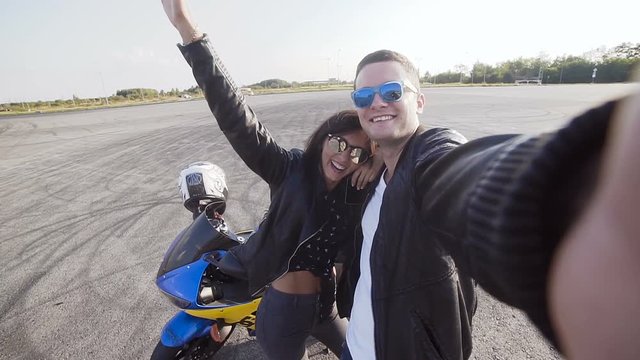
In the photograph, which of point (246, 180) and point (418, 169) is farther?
point (246, 180)

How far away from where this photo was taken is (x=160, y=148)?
9.41 m

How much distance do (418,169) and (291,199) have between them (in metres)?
1.03

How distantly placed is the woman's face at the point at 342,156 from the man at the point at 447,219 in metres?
Answer: 0.29

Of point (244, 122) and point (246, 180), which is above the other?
point (244, 122)

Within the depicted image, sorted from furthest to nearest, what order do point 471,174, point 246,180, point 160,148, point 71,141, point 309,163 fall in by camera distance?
point 71,141 < point 160,148 < point 246,180 < point 309,163 < point 471,174

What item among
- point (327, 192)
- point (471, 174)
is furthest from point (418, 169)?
point (327, 192)

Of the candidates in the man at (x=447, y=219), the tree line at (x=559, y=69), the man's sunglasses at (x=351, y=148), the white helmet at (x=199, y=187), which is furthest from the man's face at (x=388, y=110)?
the tree line at (x=559, y=69)

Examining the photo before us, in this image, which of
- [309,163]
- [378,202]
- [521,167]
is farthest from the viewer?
[309,163]

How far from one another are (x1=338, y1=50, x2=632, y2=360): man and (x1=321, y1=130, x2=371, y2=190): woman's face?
0.29 metres

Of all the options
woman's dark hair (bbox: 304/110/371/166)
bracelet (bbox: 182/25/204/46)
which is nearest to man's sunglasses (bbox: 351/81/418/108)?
woman's dark hair (bbox: 304/110/371/166)

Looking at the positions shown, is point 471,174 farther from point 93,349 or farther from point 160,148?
point 160,148

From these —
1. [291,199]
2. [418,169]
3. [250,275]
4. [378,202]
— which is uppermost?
[418,169]

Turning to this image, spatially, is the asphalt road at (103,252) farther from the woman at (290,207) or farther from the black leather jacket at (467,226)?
the woman at (290,207)

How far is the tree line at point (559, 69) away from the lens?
48.1 metres
